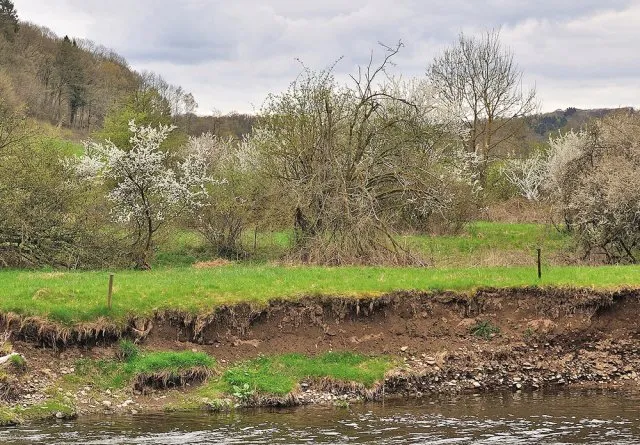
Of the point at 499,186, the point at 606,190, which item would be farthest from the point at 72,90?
the point at 606,190

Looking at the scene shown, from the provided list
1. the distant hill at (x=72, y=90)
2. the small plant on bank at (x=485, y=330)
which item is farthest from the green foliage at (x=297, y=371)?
the distant hill at (x=72, y=90)

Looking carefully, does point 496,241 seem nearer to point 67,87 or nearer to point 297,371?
point 297,371

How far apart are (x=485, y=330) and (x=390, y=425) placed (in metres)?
6.06

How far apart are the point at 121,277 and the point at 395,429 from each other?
11178mm

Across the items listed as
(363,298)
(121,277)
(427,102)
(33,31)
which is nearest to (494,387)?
(363,298)

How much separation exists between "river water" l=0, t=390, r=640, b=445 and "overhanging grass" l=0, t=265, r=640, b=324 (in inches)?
147

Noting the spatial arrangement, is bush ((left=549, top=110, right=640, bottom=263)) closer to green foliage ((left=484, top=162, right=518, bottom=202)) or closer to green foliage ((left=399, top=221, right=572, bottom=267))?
green foliage ((left=399, top=221, right=572, bottom=267))

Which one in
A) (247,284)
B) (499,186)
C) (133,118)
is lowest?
(247,284)

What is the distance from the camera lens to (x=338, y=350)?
17.6 metres

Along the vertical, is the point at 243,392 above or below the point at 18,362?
below

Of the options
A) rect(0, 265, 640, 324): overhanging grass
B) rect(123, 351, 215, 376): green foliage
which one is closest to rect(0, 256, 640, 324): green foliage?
rect(0, 265, 640, 324): overhanging grass

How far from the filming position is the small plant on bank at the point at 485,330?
1845 centimetres

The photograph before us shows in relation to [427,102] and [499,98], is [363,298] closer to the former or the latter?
[427,102]

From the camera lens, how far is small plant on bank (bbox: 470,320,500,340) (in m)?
18.5
